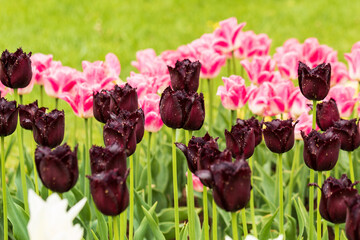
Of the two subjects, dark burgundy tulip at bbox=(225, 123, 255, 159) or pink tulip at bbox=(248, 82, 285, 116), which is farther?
pink tulip at bbox=(248, 82, 285, 116)

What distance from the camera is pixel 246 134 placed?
1779 mm

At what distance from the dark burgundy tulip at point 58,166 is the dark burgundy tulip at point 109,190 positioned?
0.33ft

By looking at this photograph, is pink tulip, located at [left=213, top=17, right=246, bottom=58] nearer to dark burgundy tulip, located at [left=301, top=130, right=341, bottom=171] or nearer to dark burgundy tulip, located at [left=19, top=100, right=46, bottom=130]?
dark burgundy tulip, located at [left=19, top=100, right=46, bottom=130]

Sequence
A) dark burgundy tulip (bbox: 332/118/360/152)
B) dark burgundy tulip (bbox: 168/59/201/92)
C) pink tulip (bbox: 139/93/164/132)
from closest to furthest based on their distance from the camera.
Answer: dark burgundy tulip (bbox: 332/118/360/152), dark burgundy tulip (bbox: 168/59/201/92), pink tulip (bbox: 139/93/164/132)

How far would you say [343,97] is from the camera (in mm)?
2758

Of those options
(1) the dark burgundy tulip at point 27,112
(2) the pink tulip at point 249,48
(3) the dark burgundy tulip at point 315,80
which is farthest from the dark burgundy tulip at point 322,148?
(2) the pink tulip at point 249,48

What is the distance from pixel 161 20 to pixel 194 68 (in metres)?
4.92

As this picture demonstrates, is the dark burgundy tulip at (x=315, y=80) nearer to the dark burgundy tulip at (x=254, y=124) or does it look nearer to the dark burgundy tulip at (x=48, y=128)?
the dark burgundy tulip at (x=254, y=124)

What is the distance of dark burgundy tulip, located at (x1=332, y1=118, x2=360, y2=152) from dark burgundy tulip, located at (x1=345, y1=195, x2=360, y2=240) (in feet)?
1.77

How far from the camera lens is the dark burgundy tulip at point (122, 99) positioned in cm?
195

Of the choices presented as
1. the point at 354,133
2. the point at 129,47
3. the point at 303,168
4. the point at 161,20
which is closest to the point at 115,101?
the point at 354,133

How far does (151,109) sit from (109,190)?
100 cm

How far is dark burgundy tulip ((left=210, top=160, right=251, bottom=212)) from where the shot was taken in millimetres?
1368

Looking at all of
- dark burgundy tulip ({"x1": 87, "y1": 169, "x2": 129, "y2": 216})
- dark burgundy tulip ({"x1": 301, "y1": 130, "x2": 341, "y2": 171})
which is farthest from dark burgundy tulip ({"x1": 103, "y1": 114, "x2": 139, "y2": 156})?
dark burgundy tulip ({"x1": 301, "y1": 130, "x2": 341, "y2": 171})
